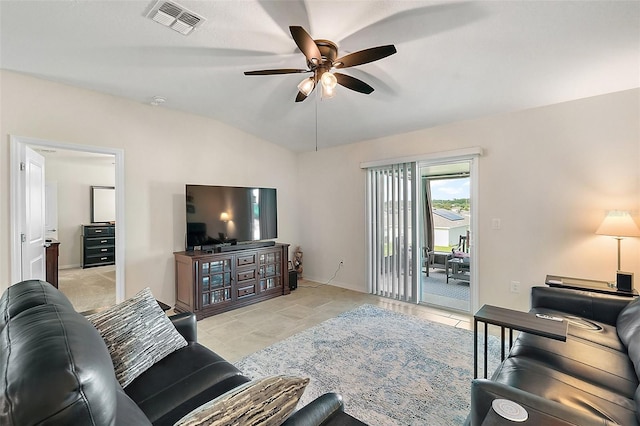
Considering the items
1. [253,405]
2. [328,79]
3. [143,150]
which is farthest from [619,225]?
[143,150]

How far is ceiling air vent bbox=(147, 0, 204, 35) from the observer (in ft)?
6.44

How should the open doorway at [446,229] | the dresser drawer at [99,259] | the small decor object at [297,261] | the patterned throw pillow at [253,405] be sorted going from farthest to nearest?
the dresser drawer at [99,259] < the small decor object at [297,261] < the open doorway at [446,229] < the patterned throw pillow at [253,405]

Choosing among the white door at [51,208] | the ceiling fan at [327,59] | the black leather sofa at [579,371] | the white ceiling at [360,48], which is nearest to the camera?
the black leather sofa at [579,371]

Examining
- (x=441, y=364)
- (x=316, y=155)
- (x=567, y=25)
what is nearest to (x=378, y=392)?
(x=441, y=364)

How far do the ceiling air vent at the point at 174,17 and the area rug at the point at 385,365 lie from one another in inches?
106

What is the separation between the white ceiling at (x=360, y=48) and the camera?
199cm

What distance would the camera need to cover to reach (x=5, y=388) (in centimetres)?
61

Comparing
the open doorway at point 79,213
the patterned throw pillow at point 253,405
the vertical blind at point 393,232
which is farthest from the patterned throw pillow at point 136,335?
the open doorway at point 79,213

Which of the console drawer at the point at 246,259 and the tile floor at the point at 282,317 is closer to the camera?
the tile floor at the point at 282,317

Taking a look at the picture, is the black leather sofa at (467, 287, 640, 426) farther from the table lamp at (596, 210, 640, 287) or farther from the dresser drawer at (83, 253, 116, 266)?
the dresser drawer at (83, 253, 116, 266)

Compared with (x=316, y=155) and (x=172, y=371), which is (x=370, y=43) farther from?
(x=316, y=155)

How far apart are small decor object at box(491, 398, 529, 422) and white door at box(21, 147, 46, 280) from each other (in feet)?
13.2

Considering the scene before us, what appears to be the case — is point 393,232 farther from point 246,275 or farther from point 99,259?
point 99,259

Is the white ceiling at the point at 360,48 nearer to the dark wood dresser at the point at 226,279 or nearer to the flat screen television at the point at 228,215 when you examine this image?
the flat screen television at the point at 228,215
